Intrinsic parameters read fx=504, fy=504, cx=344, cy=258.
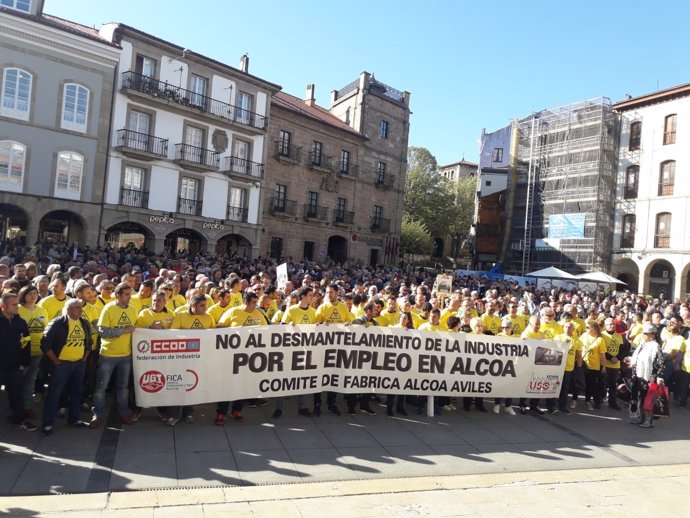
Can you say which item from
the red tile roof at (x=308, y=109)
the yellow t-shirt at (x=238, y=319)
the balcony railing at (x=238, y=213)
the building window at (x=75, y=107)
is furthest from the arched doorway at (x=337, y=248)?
the yellow t-shirt at (x=238, y=319)

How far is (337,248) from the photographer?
36.7 metres

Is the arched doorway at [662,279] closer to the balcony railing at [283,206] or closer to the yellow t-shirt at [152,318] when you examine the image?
the balcony railing at [283,206]

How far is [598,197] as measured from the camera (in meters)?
34.6

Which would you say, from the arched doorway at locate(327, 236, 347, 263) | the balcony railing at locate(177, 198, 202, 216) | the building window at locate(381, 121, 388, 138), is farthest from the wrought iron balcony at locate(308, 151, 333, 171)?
A: the balcony railing at locate(177, 198, 202, 216)

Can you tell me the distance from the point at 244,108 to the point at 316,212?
8.42m

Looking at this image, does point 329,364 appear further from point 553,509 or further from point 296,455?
point 553,509

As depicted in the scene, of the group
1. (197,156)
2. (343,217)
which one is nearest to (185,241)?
(197,156)

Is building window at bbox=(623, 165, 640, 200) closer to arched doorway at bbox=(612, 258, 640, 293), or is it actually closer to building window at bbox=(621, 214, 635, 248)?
building window at bbox=(621, 214, 635, 248)

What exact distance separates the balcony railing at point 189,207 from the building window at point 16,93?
306 inches

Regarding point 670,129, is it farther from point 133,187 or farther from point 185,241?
point 133,187

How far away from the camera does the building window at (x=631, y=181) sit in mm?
34188

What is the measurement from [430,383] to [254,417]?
280cm

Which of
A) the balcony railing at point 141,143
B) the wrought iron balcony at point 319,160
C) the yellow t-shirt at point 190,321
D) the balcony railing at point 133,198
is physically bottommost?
the yellow t-shirt at point 190,321

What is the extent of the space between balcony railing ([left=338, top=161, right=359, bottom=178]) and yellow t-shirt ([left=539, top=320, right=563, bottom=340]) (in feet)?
90.6
